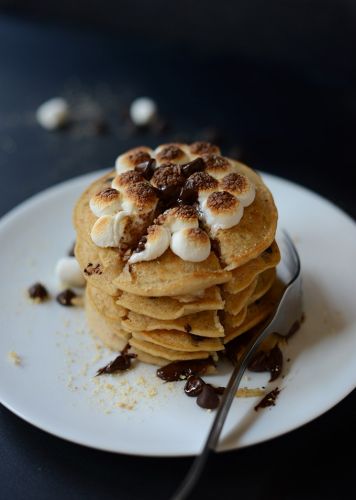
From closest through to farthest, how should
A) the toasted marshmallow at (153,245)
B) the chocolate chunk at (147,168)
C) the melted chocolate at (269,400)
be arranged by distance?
the melted chocolate at (269,400), the toasted marshmallow at (153,245), the chocolate chunk at (147,168)

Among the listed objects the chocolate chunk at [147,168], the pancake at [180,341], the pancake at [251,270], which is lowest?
the pancake at [180,341]

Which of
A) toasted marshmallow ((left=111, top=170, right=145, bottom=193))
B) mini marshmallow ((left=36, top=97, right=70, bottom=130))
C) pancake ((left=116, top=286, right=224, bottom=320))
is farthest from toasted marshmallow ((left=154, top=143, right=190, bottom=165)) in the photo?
mini marshmallow ((left=36, top=97, right=70, bottom=130))

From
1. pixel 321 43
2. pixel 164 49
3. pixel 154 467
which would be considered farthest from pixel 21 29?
pixel 154 467

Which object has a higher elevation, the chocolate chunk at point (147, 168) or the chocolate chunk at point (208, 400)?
the chocolate chunk at point (147, 168)

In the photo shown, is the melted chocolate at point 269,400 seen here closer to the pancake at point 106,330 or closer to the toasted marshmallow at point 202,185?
the pancake at point 106,330

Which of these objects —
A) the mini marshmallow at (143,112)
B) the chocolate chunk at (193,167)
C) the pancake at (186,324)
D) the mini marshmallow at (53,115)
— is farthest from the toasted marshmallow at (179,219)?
the mini marshmallow at (53,115)

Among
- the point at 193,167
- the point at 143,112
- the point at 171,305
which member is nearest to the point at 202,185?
the point at 193,167

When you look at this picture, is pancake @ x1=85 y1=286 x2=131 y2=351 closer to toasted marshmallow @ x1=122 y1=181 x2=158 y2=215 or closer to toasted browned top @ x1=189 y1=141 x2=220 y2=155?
toasted marshmallow @ x1=122 y1=181 x2=158 y2=215
